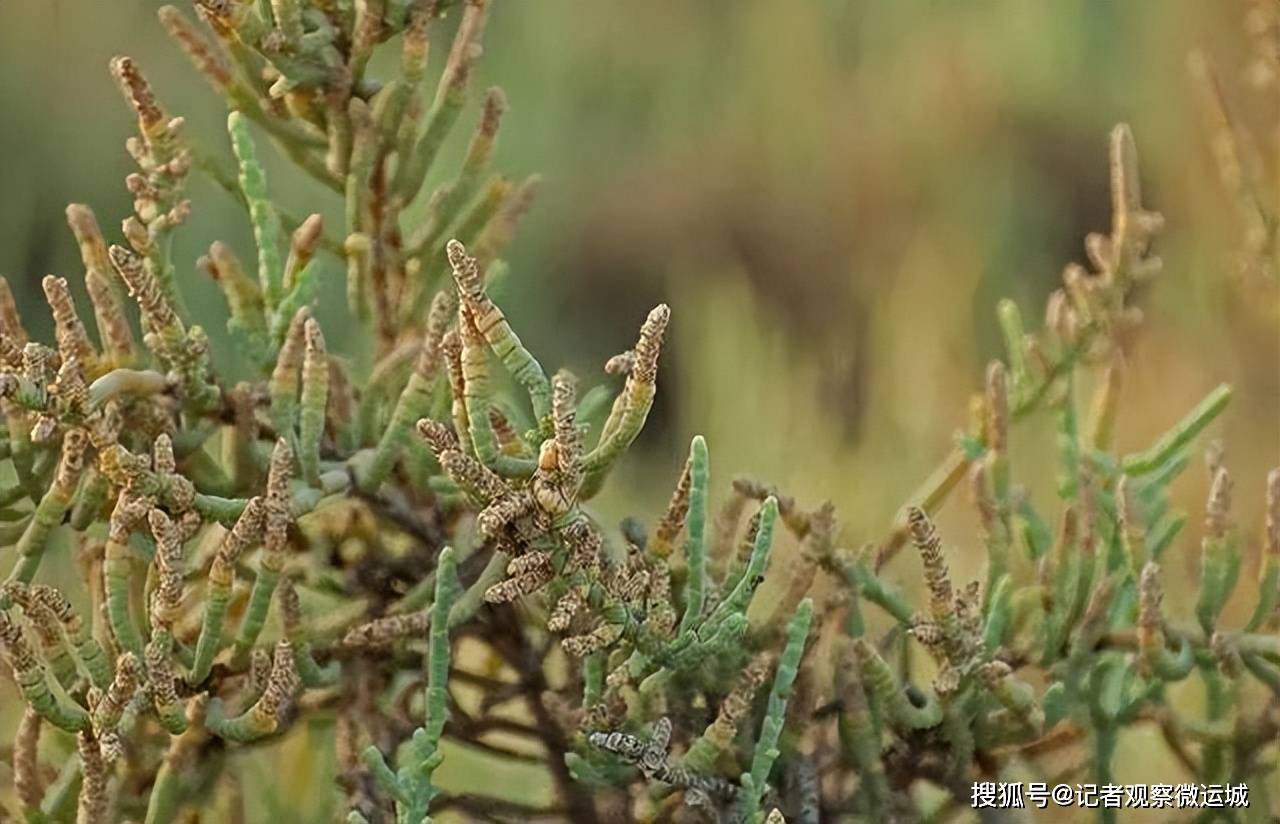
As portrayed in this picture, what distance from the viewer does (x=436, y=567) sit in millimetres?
706

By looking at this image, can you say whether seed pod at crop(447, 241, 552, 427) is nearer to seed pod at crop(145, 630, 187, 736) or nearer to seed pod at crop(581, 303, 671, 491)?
seed pod at crop(581, 303, 671, 491)

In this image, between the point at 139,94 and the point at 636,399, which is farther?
the point at 139,94

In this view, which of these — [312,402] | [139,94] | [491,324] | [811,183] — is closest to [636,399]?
[491,324]

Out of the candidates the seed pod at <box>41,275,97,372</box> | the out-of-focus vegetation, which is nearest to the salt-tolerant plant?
the seed pod at <box>41,275,97,372</box>

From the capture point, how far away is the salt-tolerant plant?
57cm

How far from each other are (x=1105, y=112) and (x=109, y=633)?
3.06m

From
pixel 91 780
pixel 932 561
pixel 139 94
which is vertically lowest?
pixel 91 780

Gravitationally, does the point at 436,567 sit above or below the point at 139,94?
below

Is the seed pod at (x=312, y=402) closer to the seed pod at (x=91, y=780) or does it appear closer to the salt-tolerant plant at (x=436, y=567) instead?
the salt-tolerant plant at (x=436, y=567)

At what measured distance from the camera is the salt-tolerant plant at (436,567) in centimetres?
57

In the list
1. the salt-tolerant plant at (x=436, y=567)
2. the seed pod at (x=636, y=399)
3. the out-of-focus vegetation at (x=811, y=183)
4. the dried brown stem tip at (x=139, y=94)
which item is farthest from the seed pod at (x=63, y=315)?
the out-of-focus vegetation at (x=811, y=183)

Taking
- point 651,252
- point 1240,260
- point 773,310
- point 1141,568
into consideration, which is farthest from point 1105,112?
point 1141,568

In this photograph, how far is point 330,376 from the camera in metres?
0.74

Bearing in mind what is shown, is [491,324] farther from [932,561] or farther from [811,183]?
[811,183]
